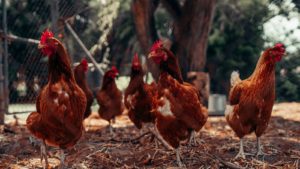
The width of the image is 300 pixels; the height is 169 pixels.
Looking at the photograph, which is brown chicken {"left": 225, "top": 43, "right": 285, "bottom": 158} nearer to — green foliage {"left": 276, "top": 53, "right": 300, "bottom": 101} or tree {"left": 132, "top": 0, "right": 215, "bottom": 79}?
tree {"left": 132, "top": 0, "right": 215, "bottom": 79}

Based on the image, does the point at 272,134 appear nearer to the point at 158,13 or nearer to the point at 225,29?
the point at 225,29

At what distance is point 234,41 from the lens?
45.6 feet

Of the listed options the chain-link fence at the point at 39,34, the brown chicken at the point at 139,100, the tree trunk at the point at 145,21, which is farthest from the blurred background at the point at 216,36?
the brown chicken at the point at 139,100

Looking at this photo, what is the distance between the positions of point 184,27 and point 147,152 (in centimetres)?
375

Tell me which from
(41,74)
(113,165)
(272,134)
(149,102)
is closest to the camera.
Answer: (113,165)

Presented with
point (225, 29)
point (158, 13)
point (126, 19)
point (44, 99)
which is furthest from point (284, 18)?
point (44, 99)

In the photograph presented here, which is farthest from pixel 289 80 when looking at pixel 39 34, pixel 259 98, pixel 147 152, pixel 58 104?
pixel 58 104

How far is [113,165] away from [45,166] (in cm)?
72

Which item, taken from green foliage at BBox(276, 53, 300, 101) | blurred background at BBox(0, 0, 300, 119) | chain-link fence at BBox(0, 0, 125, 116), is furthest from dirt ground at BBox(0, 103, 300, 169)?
green foliage at BBox(276, 53, 300, 101)

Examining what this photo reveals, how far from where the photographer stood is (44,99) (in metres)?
3.54

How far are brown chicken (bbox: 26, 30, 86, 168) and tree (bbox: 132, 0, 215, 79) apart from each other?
13.6 feet

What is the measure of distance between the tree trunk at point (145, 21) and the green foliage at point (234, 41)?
6.03m

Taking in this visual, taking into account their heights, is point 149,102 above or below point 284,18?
below

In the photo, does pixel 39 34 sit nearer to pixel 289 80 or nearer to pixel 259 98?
pixel 289 80
